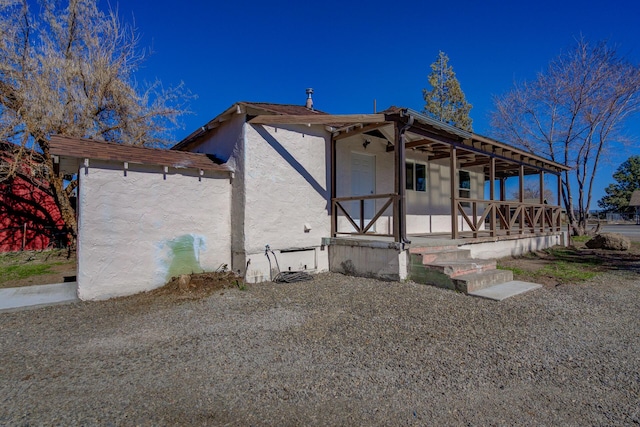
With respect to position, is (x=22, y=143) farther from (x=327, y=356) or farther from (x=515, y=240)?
(x=515, y=240)

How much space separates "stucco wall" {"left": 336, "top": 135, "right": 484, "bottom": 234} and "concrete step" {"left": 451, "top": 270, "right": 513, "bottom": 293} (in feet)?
11.1

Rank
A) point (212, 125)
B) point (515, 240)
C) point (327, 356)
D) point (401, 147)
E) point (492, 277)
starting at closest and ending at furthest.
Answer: point (327, 356) < point (492, 277) < point (401, 147) < point (212, 125) < point (515, 240)

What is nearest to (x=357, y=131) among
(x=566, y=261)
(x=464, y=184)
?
(x=464, y=184)

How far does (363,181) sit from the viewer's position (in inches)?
356

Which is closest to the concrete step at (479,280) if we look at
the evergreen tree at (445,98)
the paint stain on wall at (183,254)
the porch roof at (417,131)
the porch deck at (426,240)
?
the porch deck at (426,240)

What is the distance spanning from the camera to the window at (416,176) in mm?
10330

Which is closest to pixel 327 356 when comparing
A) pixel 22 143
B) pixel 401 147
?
pixel 401 147

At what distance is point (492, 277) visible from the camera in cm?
590

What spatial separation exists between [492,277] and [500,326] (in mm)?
2082

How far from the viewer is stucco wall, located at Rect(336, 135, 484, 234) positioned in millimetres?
8523

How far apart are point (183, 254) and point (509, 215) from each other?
9.29m

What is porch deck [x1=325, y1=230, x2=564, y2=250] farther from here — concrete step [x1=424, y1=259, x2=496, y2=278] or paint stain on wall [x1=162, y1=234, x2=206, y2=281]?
paint stain on wall [x1=162, y1=234, x2=206, y2=281]

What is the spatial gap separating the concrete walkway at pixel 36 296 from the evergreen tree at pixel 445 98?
23408mm

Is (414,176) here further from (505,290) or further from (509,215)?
(505,290)
